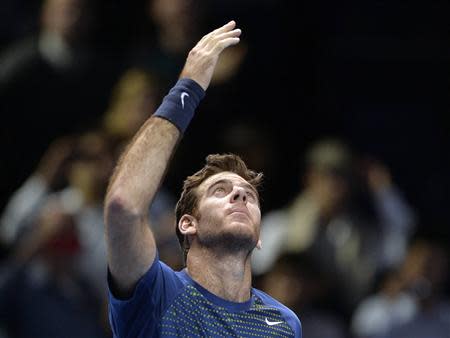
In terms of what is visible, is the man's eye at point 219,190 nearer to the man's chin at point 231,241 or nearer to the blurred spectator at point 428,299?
the man's chin at point 231,241

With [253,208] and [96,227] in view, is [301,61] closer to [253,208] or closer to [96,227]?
[96,227]

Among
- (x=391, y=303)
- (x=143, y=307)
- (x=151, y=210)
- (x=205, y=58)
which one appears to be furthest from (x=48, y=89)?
(x=143, y=307)

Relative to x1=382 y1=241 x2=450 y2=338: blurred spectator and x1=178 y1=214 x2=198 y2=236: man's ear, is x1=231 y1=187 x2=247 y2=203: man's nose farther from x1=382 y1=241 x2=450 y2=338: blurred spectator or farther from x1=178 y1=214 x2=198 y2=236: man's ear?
x1=382 y1=241 x2=450 y2=338: blurred spectator

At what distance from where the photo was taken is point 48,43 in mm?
8266

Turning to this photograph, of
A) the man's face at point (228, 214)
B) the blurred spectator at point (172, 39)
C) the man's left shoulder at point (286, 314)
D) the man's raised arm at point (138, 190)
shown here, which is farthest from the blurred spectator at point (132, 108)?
the man's raised arm at point (138, 190)

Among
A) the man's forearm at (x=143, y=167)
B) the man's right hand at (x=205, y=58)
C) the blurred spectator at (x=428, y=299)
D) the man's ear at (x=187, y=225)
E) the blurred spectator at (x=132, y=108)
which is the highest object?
the man's right hand at (x=205, y=58)

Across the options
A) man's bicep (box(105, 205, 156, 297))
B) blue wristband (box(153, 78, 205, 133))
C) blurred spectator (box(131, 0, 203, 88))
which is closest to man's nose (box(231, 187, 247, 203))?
blue wristband (box(153, 78, 205, 133))

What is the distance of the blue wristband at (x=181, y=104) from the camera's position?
14.2 ft

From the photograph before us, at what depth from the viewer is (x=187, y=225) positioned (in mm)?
4914

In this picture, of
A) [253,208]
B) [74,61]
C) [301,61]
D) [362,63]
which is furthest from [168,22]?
[253,208]

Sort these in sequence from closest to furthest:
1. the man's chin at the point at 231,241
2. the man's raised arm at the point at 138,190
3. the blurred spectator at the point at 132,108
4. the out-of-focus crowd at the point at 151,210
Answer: the man's raised arm at the point at 138,190, the man's chin at the point at 231,241, the out-of-focus crowd at the point at 151,210, the blurred spectator at the point at 132,108

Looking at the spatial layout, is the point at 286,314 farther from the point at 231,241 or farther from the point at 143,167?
the point at 143,167

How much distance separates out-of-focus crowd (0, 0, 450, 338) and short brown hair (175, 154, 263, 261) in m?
2.51

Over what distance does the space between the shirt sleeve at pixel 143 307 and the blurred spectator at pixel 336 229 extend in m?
3.95
